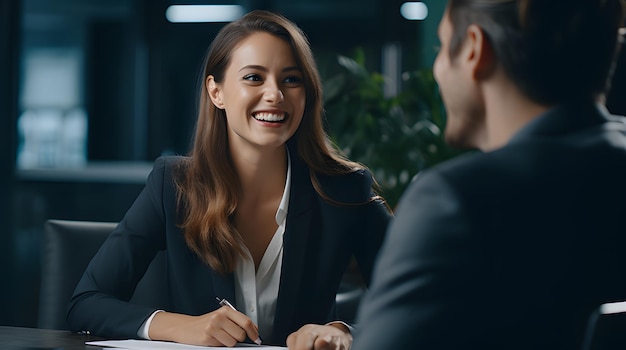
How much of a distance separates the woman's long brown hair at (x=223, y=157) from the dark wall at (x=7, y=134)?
302cm

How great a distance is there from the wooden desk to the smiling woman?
118 millimetres

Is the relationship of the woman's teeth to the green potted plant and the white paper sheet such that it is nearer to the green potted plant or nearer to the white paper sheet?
the white paper sheet

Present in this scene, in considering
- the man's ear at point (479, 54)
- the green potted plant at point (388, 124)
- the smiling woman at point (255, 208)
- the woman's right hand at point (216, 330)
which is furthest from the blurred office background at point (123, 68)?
the man's ear at point (479, 54)

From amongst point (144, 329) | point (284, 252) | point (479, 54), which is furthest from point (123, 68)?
point (479, 54)

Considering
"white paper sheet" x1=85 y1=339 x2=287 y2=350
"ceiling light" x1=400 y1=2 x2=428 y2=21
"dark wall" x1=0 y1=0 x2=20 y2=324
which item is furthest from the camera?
"ceiling light" x1=400 y1=2 x2=428 y2=21

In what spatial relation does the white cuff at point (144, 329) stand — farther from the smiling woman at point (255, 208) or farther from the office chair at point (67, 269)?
the office chair at point (67, 269)

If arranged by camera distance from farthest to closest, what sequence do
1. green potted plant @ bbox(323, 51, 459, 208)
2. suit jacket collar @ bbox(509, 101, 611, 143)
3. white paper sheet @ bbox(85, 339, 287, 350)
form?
1. green potted plant @ bbox(323, 51, 459, 208)
2. white paper sheet @ bbox(85, 339, 287, 350)
3. suit jacket collar @ bbox(509, 101, 611, 143)

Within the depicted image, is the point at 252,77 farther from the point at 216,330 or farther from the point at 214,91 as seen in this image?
the point at 216,330

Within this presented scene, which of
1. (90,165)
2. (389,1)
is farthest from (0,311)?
(389,1)

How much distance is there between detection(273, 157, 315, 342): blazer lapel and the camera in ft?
5.69

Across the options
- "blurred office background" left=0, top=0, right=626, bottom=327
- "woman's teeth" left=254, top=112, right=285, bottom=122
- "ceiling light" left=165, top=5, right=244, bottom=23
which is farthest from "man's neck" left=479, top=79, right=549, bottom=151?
"ceiling light" left=165, top=5, right=244, bottom=23

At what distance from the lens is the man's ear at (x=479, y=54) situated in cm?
79

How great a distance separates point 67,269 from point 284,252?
0.50 metres

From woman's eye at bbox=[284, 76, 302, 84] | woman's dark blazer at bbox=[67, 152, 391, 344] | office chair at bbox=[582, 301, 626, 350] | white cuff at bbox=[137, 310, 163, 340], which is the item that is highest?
woman's eye at bbox=[284, 76, 302, 84]
